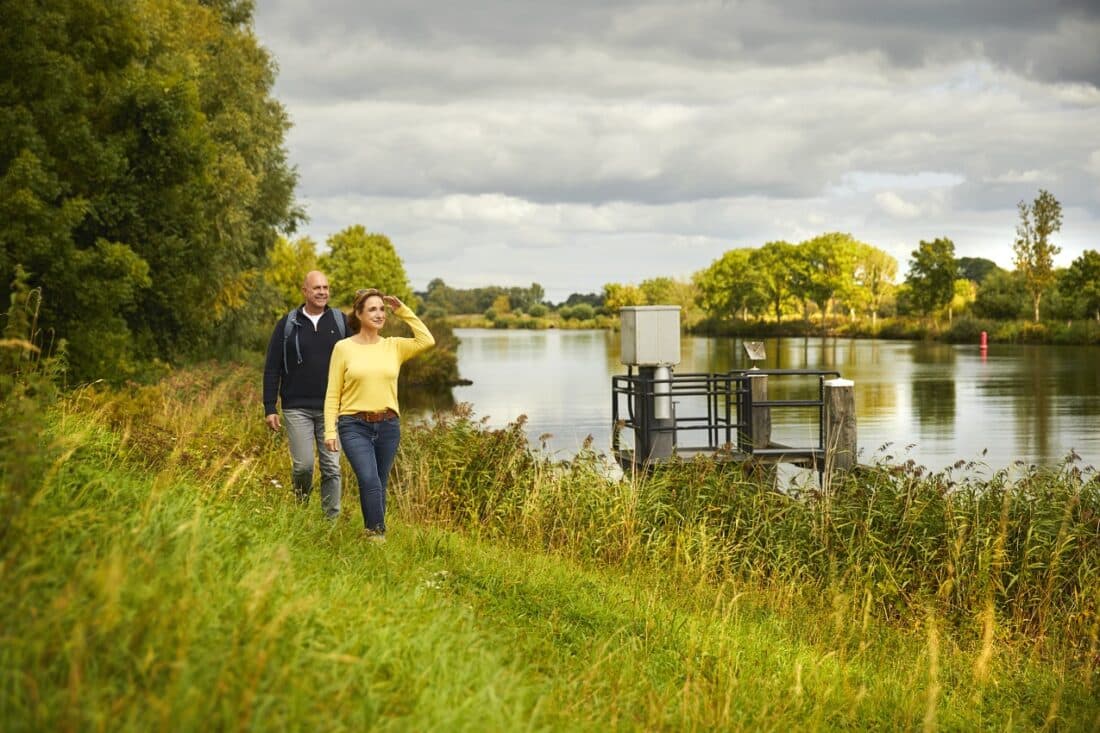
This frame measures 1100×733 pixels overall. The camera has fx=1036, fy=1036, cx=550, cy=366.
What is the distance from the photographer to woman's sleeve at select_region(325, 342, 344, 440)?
6.97 m

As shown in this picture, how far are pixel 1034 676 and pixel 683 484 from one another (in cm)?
472

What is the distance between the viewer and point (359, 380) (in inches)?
273

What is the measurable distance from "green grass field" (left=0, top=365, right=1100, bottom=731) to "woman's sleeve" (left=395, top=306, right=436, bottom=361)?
126 centimetres

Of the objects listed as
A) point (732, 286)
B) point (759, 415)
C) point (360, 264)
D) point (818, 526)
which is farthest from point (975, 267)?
point (818, 526)

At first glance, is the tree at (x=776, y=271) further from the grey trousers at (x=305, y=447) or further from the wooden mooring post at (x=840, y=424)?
the grey trousers at (x=305, y=447)

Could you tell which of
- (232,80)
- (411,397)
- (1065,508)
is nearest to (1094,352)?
(411,397)

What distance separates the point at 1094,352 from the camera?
181ft

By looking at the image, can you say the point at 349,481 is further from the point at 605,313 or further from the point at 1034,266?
the point at 605,313

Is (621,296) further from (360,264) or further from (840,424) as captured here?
(840,424)

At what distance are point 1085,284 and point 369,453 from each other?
71538mm

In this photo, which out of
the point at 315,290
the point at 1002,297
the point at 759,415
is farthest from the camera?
the point at 1002,297

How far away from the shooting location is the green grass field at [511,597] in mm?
3027

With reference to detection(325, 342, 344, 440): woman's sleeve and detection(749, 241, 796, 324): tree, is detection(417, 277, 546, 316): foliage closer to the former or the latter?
detection(749, 241, 796, 324): tree

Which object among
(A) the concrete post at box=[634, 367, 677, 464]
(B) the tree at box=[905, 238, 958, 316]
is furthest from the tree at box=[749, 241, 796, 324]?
(A) the concrete post at box=[634, 367, 677, 464]
